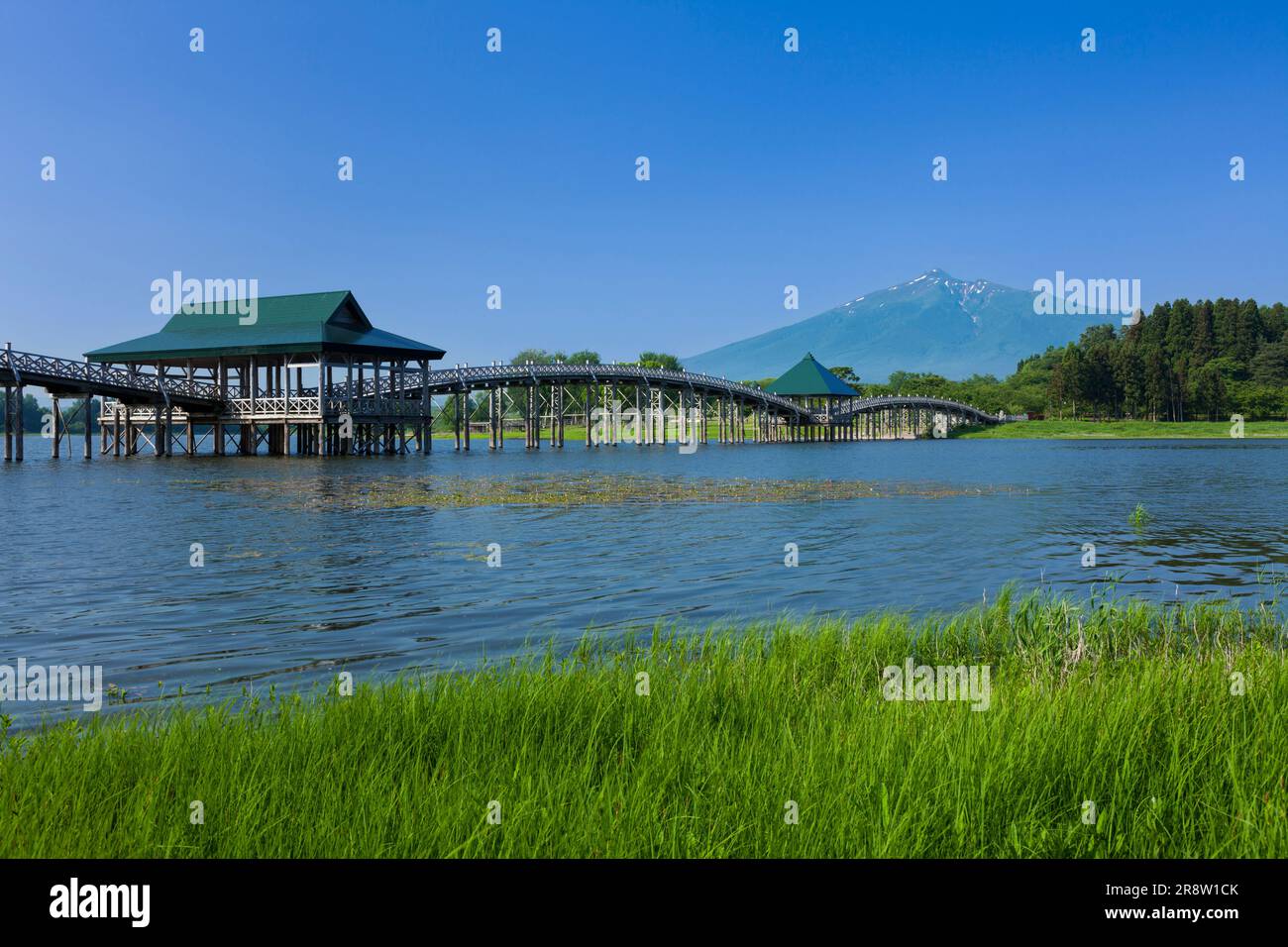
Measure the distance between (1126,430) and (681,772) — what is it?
141 meters

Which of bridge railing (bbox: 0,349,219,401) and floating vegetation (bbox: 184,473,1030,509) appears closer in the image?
floating vegetation (bbox: 184,473,1030,509)

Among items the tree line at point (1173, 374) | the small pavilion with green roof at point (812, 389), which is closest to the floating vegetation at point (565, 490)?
the small pavilion with green roof at point (812, 389)

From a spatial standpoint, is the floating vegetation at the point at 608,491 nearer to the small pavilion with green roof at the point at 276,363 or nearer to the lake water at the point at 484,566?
the lake water at the point at 484,566

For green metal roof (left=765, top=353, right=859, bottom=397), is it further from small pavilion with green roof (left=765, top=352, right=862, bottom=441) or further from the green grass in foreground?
the green grass in foreground

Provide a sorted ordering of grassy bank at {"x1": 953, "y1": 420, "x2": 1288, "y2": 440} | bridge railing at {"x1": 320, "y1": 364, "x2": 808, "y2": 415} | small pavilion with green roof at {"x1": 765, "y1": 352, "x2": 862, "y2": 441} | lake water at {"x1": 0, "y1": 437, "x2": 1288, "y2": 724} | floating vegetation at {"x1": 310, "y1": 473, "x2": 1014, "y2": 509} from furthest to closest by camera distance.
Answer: grassy bank at {"x1": 953, "y1": 420, "x2": 1288, "y2": 440}, small pavilion with green roof at {"x1": 765, "y1": 352, "x2": 862, "y2": 441}, bridge railing at {"x1": 320, "y1": 364, "x2": 808, "y2": 415}, floating vegetation at {"x1": 310, "y1": 473, "x2": 1014, "y2": 509}, lake water at {"x1": 0, "y1": 437, "x2": 1288, "y2": 724}

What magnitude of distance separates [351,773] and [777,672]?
3978 millimetres

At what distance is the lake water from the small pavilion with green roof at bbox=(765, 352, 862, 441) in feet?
283

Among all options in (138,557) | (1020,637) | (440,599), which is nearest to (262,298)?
(138,557)

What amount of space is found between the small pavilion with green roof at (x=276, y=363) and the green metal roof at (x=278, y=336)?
3.1 inches

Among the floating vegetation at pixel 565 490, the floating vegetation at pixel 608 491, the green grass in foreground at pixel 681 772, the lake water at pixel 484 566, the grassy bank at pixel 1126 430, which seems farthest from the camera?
the grassy bank at pixel 1126 430

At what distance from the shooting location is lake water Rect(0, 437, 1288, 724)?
1095 centimetres

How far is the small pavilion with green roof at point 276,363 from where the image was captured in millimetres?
61281

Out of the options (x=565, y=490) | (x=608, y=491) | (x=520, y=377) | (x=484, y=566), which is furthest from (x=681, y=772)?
(x=520, y=377)

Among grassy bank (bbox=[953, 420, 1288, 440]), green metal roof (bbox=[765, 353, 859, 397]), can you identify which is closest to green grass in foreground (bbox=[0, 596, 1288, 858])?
green metal roof (bbox=[765, 353, 859, 397])
